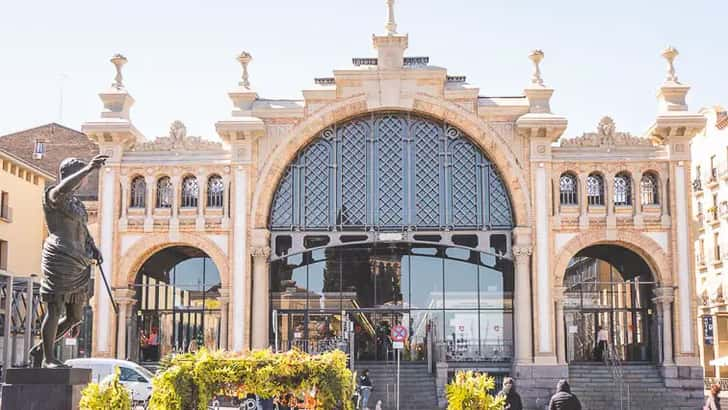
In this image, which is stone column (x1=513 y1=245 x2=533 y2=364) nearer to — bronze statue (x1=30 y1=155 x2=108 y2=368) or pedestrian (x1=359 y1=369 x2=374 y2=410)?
pedestrian (x1=359 y1=369 x2=374 y2=410)

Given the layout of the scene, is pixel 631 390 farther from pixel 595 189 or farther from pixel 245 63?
pixel 245 63

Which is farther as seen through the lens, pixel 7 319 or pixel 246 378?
pixel 7 319

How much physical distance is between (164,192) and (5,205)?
13.1m

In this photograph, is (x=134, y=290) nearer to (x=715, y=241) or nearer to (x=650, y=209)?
(x=650, y=209)

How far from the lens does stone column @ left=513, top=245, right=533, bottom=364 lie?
33469 millimetres

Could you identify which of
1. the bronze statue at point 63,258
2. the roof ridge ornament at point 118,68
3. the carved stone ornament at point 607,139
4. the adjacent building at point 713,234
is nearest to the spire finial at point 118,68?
the roof ridge ornament at point 118,68

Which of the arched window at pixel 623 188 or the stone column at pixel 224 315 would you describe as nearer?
the stone column at pixel 224 315

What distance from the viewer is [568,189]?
34500 millimetres

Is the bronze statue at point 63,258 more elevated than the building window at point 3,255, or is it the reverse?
the building window at point 3,255

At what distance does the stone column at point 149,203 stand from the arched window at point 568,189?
14.2m

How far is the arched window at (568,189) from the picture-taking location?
1353 inches

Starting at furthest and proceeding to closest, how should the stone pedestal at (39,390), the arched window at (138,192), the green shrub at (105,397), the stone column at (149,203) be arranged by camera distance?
the arched window at (138,192) < the stone column at (149,203) < the green shrub at (105,397) < the stone pedestal at (39,390)

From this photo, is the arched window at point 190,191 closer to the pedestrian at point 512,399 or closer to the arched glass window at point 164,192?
the arched glass window at point 164,192

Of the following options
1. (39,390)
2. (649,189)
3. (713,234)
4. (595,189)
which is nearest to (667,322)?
(649,189)
